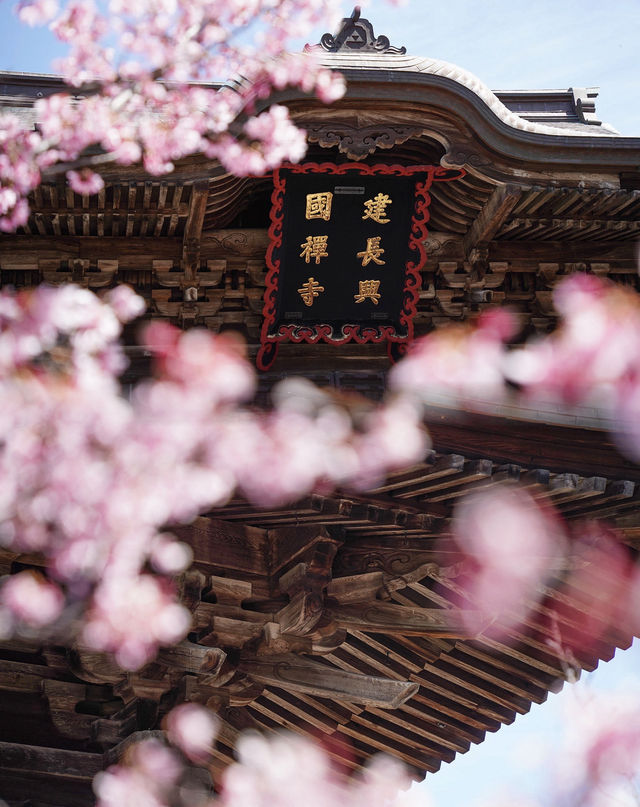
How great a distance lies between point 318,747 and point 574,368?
13.7 feet

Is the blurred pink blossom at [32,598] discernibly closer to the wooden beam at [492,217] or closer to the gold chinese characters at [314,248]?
the gold chinese characters at [314,248]

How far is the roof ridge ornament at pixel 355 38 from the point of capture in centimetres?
730

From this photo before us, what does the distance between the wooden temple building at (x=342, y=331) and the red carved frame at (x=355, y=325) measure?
15 millimetres

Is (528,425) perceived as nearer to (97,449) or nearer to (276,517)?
(276,517)

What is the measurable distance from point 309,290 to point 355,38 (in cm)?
191

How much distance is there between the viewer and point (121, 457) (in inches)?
242

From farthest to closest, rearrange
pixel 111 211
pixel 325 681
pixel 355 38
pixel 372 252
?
pixel 355 38, pixel 325 681, pixel 372 252, pixel 111 211

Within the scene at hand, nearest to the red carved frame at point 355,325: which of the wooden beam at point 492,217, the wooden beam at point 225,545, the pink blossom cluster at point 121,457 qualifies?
the wooden beam at point 492,217

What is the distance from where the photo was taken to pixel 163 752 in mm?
6641

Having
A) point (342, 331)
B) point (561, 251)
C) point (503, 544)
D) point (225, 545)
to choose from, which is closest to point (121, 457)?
point (225, 545)

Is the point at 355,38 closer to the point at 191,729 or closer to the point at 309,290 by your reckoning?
A: the point at 309,290

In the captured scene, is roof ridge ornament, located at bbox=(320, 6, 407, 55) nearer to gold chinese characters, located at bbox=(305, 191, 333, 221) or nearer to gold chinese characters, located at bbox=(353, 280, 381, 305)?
gold chinese characters, located at bbox=(305, 191, 333, 221)

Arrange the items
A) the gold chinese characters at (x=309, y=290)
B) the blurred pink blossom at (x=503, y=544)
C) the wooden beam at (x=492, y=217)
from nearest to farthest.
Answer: the blurred pink blossom at (x=503, y=544) → the wooden beam at (x=492, y=217) → the gold chinese characters at (x=309, y=290)

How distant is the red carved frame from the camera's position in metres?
6.69
